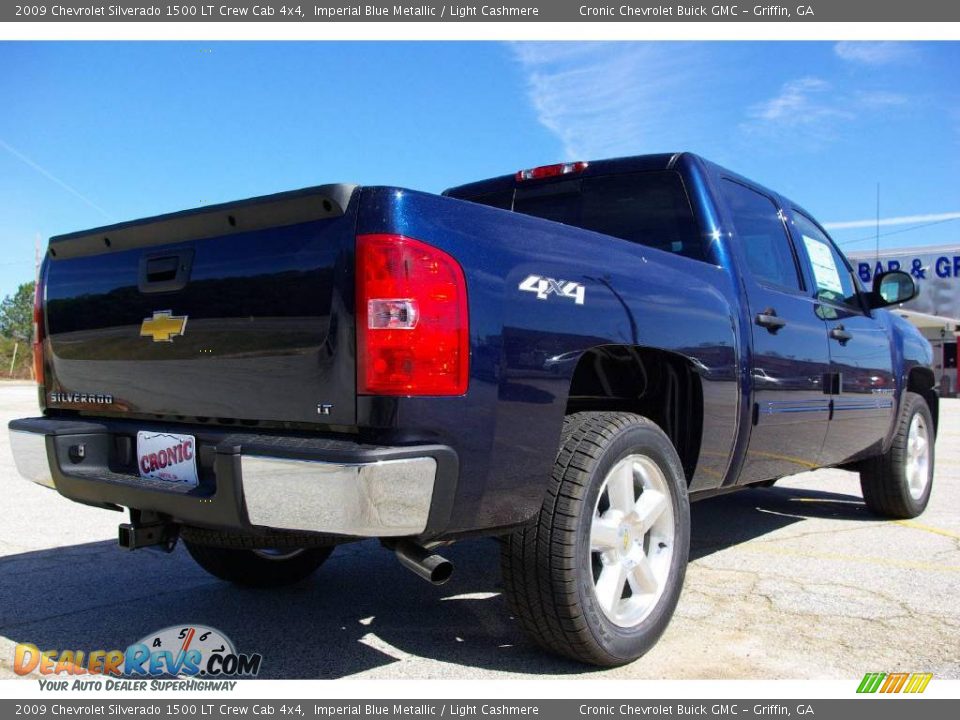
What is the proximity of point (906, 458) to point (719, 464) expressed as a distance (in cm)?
268

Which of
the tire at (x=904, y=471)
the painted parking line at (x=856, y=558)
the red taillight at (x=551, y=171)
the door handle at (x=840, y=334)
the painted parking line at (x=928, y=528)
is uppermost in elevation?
the red taillight at (x=551, y=171)

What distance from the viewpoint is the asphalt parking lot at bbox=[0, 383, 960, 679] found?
9.88 feet

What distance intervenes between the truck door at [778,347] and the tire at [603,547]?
2.76 ft

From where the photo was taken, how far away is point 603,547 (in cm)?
296

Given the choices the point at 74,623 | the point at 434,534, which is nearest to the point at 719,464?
the point at 434,534

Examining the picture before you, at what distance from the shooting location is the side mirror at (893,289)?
16.9 feet

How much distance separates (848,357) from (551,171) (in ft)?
6.42

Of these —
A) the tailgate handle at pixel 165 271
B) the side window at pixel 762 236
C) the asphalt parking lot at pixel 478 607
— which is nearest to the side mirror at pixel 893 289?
the side window at pixel 762 236

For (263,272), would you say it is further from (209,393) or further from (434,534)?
(434,534)

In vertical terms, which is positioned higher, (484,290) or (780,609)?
(484,290)

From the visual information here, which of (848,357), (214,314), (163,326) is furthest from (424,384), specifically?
(848,357)

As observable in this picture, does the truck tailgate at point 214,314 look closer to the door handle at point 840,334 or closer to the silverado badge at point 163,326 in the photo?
the silverado badge at point 163,326

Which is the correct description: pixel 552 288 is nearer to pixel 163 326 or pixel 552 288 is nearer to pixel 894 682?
pixel 163 326
